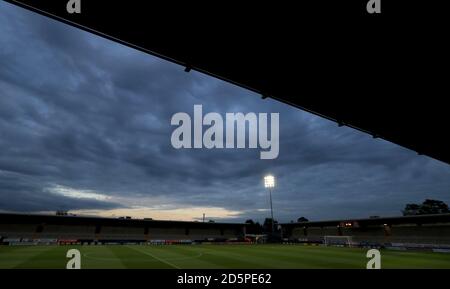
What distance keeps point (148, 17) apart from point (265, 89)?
11.6 feet

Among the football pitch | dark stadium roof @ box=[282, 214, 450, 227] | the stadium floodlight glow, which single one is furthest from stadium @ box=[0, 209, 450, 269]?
the stadium floodlight glow

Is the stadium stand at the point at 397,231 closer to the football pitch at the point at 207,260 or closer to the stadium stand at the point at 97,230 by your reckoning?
the football pitch at the point at 207,260

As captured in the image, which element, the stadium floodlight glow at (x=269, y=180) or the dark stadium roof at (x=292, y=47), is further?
the stadium floodlight glow at (x=269, y=180)

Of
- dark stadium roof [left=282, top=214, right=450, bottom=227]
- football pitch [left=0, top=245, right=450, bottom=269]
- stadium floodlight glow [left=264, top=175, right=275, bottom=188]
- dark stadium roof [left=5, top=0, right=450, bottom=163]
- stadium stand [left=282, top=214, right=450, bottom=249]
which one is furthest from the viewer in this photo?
stadium floodlight glow [left=264, top=175, right=275, bottom=188]

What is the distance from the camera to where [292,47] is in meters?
5.68

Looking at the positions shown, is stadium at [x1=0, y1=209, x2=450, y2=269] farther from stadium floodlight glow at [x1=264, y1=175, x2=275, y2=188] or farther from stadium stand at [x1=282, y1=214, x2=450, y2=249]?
stadium floodlight glow at [x1=264, y1=175, x2=275, y2=188]

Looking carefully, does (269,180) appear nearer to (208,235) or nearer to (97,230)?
(208,235)

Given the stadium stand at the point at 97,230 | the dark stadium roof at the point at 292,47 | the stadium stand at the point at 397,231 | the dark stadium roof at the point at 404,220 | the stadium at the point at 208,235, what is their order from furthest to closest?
the stadium stand at the point at 97,230 < the stadium stand at the point at 397,231 < the dark stadium roof at the point at 404,220 < the stadium at the point at 208,235 < the dark stadium roof at the point at 292,47

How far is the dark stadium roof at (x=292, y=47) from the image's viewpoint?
196 inches

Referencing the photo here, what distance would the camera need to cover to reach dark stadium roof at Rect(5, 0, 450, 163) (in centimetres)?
498

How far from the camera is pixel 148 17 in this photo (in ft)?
16.4

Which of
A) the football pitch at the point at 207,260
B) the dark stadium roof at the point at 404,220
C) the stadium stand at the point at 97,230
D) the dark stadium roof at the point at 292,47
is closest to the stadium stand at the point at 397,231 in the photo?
the dark stadium roof at the point at 404,220

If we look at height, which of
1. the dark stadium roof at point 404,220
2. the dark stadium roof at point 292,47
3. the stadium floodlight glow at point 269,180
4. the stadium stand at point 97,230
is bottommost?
the stadium stand at point 97,230
